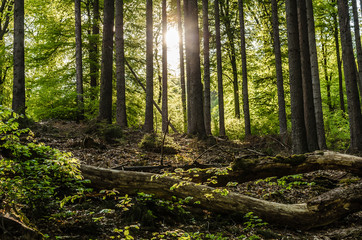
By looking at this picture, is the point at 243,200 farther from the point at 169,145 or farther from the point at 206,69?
the point at 206,69

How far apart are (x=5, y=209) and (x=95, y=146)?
4939 mm

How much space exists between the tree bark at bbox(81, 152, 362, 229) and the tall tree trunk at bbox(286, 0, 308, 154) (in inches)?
115

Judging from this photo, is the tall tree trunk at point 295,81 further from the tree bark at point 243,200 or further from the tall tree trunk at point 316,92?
the tall tree trunk at point 316,92

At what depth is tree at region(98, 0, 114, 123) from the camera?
424 inches

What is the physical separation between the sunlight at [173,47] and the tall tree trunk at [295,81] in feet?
42.5

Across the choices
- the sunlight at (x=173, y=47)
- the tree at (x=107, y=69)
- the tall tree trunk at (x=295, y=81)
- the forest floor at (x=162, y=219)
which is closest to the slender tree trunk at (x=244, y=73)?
the sunlight at (x=173, y=47)

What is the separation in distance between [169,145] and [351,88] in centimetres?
837

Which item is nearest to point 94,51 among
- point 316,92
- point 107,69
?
point 107,69

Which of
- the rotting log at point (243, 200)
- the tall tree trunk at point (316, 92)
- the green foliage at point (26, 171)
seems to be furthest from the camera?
the tall tree trunk at point (316, 92)

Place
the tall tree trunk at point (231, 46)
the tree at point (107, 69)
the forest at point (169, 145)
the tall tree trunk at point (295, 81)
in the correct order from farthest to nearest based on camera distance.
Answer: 1. the tall tree trunk at point (231, 46)
2. the tree at point (107, 69)
3. the tall tree trunk at point (295, 81)
4. the forest at point (169, 145)

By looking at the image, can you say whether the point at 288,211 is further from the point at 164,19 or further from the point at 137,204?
the point at 164,19

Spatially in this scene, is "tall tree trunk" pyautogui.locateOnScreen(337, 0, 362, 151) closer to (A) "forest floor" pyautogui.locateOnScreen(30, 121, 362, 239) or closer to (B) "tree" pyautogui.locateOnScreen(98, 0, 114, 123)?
(A) "forest floor" pyautogui.locateOnScreen(30, 121, 362, 239)

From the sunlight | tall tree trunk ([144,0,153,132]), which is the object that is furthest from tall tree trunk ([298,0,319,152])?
the sunlight

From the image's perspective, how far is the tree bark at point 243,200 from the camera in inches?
178
